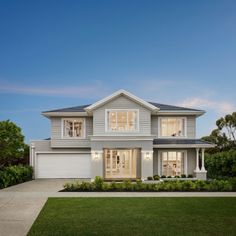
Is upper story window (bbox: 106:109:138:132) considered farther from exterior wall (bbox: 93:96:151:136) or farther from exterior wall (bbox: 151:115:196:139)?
exterior wall (bbox: 151:115:196:139)

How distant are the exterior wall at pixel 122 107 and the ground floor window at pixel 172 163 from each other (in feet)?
10.0

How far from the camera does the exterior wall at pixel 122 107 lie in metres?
22.0

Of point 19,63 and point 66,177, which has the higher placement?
point 19,63

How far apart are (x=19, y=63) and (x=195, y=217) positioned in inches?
871

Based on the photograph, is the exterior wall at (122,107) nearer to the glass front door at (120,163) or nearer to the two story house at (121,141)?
the two story house at (121,141)

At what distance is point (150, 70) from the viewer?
85.6 feet

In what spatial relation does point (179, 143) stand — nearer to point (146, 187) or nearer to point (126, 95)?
point (126, 95)

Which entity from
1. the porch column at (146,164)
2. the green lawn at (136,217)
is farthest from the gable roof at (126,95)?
the green lawn at (136,217)

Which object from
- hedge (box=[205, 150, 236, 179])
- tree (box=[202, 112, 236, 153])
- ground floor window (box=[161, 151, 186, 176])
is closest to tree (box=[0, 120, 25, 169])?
ground floor window (box=[161, 151, 186, 176])

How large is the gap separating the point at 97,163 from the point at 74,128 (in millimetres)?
4569

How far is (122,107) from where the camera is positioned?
22.4 meters

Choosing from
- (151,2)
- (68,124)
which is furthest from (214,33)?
(68,124)

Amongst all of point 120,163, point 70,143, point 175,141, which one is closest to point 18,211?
point 70,143

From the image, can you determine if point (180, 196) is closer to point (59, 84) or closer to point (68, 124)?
point (68, 124)
